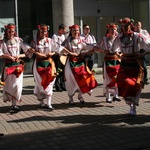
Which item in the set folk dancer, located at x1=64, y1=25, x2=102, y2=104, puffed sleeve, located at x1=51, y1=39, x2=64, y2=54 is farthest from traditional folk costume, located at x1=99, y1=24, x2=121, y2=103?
puffed sleeve, located at x1=51, y1=39, x2=64, y2=54

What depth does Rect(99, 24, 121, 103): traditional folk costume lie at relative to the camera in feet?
30.9

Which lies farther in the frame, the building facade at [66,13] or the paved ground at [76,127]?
the building facade at [66,13]

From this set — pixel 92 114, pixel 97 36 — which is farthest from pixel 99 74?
pixel 92 114

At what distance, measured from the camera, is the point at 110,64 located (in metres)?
9.64

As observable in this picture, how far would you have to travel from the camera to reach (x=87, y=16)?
19266 mm

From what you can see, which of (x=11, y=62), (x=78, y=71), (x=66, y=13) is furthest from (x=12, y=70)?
(x=66, y=13)

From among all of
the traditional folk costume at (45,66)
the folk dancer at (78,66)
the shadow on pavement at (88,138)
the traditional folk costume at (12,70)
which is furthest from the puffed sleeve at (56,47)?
the shadow on pavement at (88,138)

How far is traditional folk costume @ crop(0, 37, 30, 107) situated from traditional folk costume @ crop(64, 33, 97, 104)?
116 centimetres

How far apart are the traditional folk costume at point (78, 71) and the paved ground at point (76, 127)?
0.50 m

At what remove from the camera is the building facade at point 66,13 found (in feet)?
49.5

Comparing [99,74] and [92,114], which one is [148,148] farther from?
[99,74]

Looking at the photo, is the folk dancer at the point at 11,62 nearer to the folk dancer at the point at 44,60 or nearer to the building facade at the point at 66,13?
the folk dancer at the point at 44,60

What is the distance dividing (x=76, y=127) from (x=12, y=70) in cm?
225

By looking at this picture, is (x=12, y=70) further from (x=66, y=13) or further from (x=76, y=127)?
(x=66, y=13)
